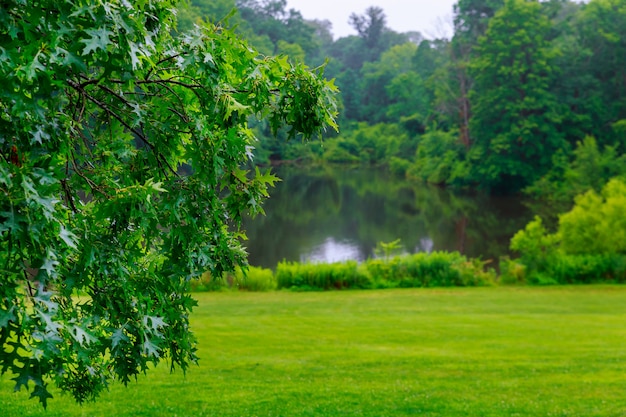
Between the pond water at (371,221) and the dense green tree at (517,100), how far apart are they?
276 centimetres

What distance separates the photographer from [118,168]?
4023 mm

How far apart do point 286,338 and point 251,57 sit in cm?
905

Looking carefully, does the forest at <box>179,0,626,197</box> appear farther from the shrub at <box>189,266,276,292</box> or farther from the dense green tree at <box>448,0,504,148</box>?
the shrub at <box>189,266,276,292</box>

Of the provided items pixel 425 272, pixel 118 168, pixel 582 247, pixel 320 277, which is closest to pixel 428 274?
pixel 425 272

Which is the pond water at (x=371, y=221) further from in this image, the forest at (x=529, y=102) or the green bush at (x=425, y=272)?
the green bush at (x=425, y=272)

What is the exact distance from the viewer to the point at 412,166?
57469 mm

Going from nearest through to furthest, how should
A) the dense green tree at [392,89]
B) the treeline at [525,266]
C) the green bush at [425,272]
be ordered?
the treeline at [525,266] → the green bush at [425,272] → the dense green tree at [392,89]

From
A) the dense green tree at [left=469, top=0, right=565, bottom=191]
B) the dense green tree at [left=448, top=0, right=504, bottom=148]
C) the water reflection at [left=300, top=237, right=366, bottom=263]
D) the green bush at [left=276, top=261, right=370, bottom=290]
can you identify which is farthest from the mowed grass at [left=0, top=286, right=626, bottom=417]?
the dense green tree at [left=448, top=0, right=504, bottom=148]

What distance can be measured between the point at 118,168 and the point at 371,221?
1251 inches

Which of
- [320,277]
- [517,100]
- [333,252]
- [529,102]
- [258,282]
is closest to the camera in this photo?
[258,282]

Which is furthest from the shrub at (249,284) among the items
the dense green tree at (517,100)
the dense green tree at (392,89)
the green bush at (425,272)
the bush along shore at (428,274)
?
the dense green tree at (392,89)

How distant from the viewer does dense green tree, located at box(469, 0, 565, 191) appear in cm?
4569

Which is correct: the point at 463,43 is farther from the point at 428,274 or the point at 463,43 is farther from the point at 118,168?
the point at 118,168

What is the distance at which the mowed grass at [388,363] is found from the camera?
25.5 ft
